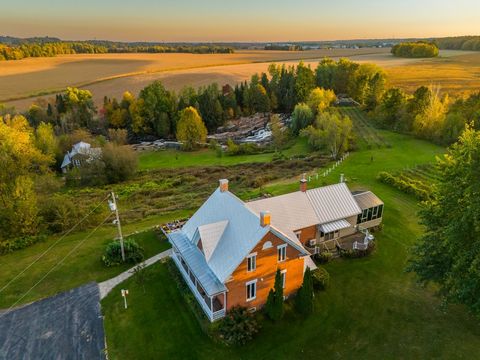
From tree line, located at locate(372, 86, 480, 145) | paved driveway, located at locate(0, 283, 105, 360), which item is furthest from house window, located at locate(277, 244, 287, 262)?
tree line, located at locate(372, 86, 480, 145)

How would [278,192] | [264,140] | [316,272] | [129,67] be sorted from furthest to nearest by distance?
[129,67], [264,140], [278,192], [316,272]

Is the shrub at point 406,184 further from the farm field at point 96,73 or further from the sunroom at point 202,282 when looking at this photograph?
the farm field at point 96,73

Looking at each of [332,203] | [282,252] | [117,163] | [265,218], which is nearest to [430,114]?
[332,203]

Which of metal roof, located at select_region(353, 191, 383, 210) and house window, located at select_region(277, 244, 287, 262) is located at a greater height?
house window, located at select_region(277, 244, 287, 262)

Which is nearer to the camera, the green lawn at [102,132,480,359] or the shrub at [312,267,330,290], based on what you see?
the green lawn at [102,132,480,359]

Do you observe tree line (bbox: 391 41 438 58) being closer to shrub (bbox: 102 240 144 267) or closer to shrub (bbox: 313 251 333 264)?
shrub (bbox: 313 251 333 264)

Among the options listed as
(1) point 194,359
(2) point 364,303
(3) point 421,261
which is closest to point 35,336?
(1) point 194,359

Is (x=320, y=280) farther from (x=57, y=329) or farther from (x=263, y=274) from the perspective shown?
(x=57, y=329)

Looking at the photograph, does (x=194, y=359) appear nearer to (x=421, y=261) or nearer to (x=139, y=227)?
(x=421, y=261)
